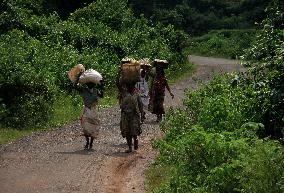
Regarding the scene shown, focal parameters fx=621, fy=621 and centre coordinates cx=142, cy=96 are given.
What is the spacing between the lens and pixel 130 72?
38.2ft

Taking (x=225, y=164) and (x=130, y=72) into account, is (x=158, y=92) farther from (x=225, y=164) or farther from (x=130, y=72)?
(x=225, y=164)

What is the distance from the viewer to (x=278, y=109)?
955 centimetres

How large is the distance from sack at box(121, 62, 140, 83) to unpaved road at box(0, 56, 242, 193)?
142 centimetres

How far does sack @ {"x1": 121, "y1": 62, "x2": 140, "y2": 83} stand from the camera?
11648 millimetres

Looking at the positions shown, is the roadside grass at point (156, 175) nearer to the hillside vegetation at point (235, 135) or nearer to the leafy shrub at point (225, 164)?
the hillside vegetation at point (235, 135)

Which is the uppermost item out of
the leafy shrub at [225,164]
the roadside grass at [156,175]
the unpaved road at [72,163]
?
the leafy shrub at [225,164]

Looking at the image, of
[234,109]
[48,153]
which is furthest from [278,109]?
[48,153]

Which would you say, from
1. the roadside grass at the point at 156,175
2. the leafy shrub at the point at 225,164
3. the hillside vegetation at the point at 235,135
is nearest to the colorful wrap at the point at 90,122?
the hillside vegetation at the point at 235,135

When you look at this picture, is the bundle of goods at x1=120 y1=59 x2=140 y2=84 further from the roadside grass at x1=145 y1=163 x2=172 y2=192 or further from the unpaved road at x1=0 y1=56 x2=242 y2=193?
the roadside grass at x1=145 y1=163 x2=172 y2=192

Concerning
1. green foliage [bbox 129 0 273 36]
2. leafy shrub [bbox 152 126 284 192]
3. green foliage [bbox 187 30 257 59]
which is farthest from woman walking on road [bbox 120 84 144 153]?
green foliage [bbox 129 0 273 36]

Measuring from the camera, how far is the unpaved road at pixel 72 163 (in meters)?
9.60

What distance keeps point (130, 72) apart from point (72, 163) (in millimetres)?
2028

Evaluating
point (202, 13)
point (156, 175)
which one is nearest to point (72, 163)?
point (156, 175)

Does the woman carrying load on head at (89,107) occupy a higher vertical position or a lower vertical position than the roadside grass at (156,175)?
higher
